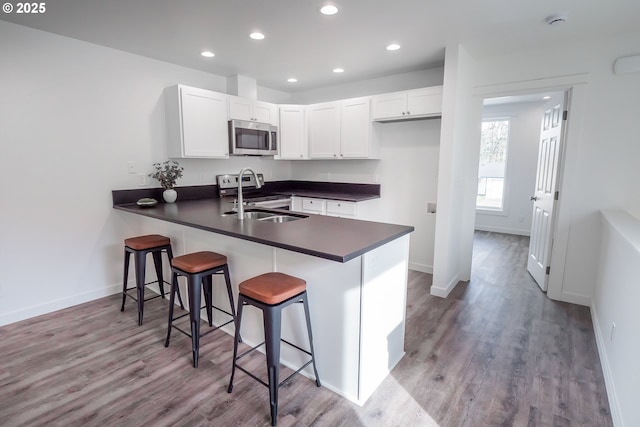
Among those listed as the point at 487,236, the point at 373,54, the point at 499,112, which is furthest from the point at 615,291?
the point at 499,112

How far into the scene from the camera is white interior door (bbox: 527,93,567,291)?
3248mm

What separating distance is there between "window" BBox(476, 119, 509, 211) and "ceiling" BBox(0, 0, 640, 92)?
3712 millimetres

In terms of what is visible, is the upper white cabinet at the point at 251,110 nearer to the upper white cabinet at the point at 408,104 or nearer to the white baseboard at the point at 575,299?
the upper white cabinet at the point at 408,104

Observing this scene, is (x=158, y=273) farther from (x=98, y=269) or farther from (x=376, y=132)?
(x=376, y=132)

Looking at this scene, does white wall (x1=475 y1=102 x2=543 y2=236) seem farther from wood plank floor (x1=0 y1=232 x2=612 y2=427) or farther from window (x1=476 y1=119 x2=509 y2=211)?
wood plank floor (x1=0 y1=232 x2=612 y2=427)

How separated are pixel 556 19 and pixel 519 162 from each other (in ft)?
14.3

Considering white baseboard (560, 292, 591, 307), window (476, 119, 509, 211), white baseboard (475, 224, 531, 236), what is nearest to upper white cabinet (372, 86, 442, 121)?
white baseboard (560, 292, 591, 307)

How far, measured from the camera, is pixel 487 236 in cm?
614

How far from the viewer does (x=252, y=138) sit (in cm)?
404

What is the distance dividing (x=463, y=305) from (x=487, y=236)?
140 inches

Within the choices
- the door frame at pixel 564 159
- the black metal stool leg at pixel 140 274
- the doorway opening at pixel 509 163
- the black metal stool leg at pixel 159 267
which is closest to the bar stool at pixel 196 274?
the black metal stool leg at pixel 140 274

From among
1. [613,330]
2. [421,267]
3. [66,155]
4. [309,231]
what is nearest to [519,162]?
[421,267]

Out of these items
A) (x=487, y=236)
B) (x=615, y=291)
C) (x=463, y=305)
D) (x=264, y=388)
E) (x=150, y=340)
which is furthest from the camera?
(x=487, y=236)

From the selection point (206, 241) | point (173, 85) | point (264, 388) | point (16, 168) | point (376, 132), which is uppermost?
point (173, 85)
